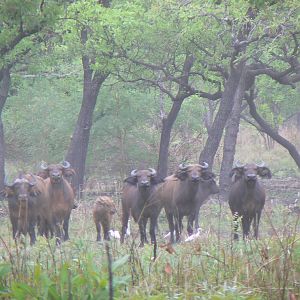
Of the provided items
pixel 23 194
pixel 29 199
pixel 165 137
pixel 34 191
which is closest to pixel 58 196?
pixel 34 191

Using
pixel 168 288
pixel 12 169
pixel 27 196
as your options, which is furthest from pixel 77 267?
pixel 12 169

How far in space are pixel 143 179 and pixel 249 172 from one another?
7.37 ft

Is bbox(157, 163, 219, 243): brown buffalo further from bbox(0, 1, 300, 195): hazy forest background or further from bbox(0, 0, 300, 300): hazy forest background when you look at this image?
bbox(0, 1, 300, 195): hazy forest background

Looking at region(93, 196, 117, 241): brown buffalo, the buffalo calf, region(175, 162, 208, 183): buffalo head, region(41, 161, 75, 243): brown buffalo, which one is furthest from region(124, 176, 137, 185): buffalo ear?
the buffalo calf

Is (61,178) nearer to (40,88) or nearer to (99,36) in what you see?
(99,36)

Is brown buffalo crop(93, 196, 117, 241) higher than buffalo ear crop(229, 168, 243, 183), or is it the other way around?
buffalo ear crop(229, 168, 243, 183)

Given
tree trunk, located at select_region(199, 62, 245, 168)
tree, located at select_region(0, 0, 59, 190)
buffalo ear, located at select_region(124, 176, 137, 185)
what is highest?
tree, located at select_region(0, 0, 59, 190)

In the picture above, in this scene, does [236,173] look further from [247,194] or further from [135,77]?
[135,77]

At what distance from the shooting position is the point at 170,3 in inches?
993

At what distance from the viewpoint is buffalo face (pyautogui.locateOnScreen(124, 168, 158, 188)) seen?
18000mm

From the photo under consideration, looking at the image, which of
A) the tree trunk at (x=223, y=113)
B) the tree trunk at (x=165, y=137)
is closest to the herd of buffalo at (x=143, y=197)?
the tree trunk at (x=223, y=113)

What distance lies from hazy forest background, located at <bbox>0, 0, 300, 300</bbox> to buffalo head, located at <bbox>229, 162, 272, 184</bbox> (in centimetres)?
88

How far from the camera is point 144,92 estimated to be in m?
31.5

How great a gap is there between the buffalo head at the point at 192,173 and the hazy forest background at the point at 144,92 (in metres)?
1.06
